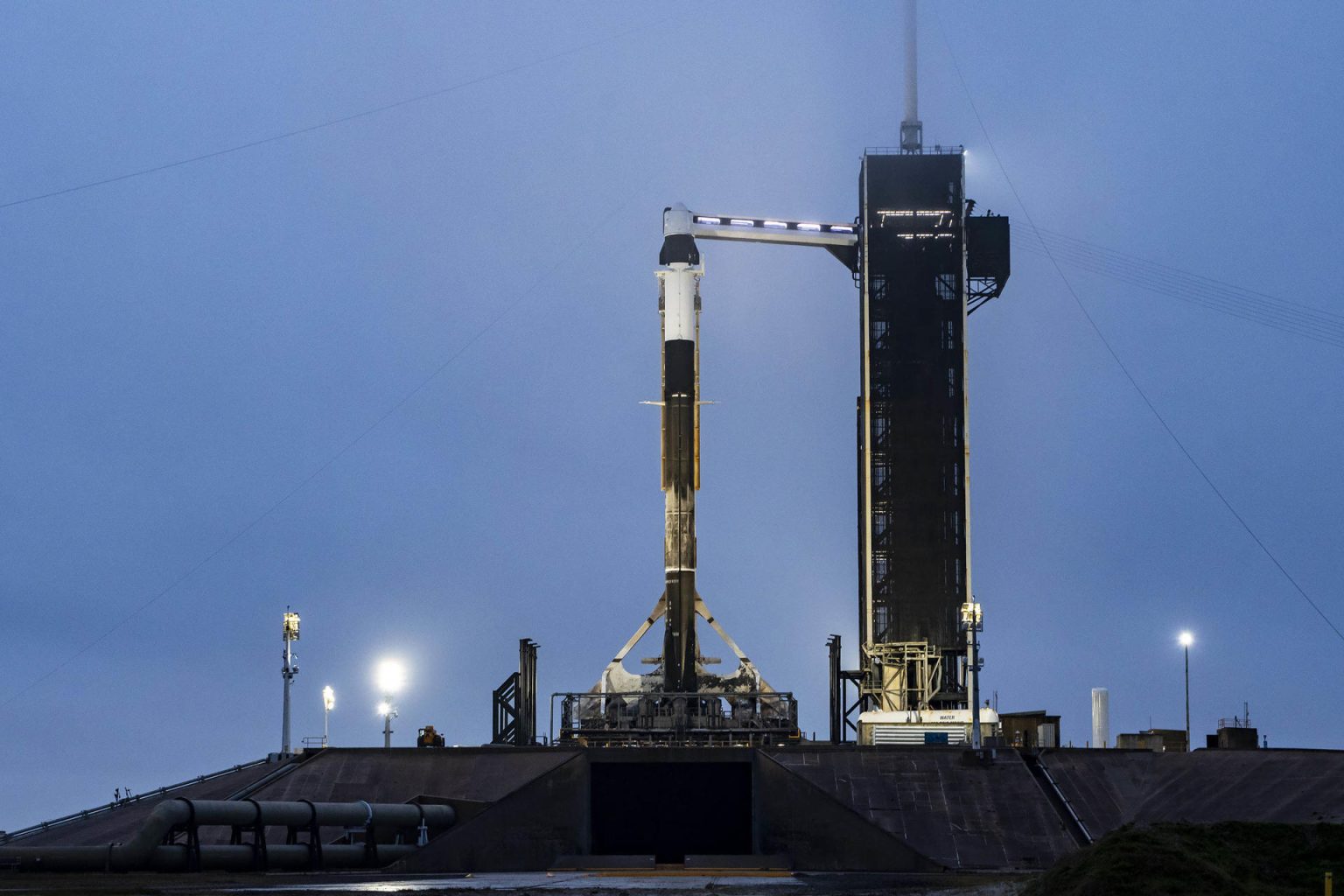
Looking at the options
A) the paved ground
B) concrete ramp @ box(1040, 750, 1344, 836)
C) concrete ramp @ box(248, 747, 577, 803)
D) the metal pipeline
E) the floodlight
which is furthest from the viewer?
the floodlight

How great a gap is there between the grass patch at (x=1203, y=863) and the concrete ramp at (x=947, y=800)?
11.4 metres

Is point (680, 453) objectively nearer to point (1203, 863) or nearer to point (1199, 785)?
point (1199, 785)

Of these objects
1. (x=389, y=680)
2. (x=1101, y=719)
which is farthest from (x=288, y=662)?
(x=1101, y=719)

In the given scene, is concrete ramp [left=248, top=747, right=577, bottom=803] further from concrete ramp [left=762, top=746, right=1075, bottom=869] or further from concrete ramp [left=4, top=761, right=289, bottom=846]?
concrete ramp [left=762, top=746, right=1075, bottom=869]

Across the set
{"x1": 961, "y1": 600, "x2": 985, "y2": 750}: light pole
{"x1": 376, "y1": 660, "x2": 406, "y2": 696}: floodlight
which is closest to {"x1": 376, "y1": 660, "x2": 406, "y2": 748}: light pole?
{"x1": 376, "y1": 660, "x2": 406, "y2": 696}: floodlight

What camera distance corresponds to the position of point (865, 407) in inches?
3292

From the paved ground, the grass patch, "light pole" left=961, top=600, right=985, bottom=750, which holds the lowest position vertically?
the paved ground

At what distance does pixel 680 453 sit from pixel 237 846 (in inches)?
1301

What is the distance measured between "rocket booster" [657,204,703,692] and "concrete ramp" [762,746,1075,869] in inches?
540

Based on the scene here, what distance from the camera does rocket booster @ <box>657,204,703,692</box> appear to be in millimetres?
75688

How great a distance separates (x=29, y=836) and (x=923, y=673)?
42.7 m

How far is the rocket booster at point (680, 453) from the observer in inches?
2980

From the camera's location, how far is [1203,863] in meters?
35.3

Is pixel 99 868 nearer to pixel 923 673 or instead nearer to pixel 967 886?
pixel 967 886
